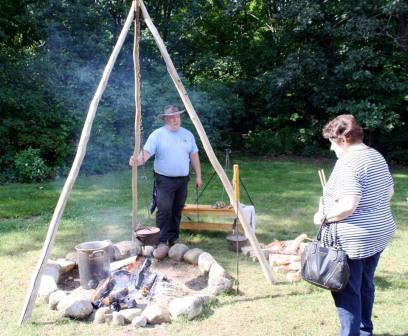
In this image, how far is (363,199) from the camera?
2932mm

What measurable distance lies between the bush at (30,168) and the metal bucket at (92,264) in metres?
5.82

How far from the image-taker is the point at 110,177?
10.2m

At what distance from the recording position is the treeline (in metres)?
10.8

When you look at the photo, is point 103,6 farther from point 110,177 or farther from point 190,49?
point 110,177

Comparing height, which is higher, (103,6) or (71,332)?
(103,6)

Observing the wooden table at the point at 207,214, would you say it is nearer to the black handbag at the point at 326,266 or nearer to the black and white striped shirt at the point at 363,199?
the black handbag at the point at 326,266

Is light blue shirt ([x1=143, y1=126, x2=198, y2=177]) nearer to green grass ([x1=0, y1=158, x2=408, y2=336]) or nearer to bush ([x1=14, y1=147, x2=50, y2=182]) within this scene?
green grass ([x1=0, y1=158, x2=408, y2=336])

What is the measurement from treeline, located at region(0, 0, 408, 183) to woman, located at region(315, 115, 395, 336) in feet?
26.3

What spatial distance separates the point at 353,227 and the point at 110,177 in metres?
7.81

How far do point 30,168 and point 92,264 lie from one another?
237 inches

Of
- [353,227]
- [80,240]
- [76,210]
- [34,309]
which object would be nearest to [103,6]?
[76,210]

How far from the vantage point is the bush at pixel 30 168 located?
980 centimetres

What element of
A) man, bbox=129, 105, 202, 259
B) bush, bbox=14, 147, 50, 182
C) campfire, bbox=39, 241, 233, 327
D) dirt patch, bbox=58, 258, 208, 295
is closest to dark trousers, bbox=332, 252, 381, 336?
campfire, bbox=39, 241, 233, 327

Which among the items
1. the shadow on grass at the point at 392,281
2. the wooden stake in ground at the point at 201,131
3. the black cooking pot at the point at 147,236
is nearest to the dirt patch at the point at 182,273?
the black cooking pot at the point at 147,236
